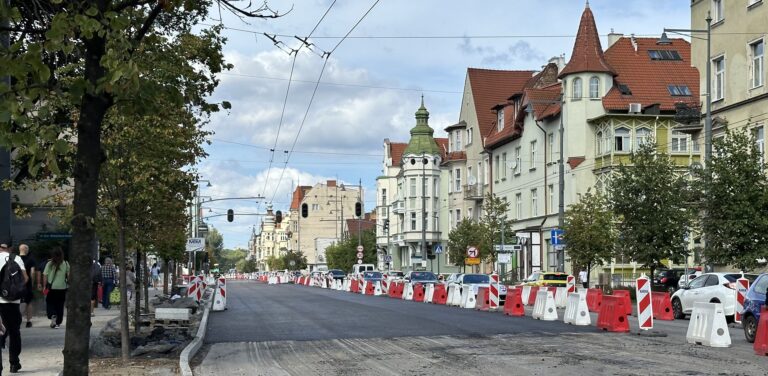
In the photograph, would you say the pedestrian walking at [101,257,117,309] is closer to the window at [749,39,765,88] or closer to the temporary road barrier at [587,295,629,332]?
the temporary road barrier at [587,295,629,332]

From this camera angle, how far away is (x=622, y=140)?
56.1m

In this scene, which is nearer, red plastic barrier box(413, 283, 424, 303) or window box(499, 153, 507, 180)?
red plastic barrier box(413, 283, 424, 303)

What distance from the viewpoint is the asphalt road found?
46.0 feet

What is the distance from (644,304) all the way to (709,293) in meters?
6.46

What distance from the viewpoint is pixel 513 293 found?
96.9 ft

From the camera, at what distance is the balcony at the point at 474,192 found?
75625 mm

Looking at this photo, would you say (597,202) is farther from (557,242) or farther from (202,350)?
(202,350)

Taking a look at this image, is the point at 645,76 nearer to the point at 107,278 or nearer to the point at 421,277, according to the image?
the point at 421,277

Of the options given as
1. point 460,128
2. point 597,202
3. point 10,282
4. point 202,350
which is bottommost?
point 202,350

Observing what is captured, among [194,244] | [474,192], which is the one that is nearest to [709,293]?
[194,244]

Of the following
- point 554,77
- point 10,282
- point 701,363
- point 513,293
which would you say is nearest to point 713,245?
point 513,293

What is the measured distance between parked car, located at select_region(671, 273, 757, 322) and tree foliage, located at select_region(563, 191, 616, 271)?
47.7 feet

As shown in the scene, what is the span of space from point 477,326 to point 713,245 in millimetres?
14291

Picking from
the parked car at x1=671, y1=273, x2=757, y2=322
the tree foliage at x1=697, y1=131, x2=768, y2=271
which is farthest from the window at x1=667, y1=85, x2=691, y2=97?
the parked car at x1=671, y1=273, x2=757, y2=322
